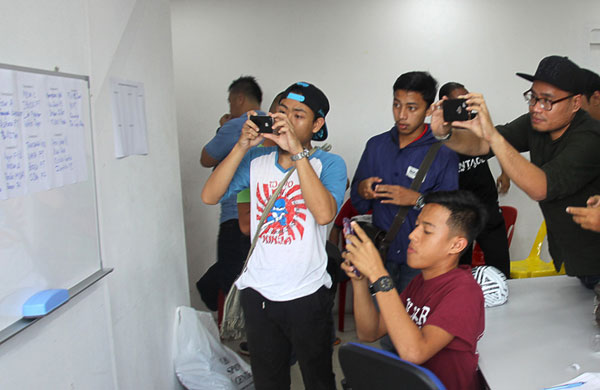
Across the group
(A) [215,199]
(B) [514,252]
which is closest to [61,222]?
(A) [215,199]

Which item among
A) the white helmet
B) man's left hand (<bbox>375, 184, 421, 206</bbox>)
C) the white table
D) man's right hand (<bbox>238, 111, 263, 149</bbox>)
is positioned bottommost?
the white table

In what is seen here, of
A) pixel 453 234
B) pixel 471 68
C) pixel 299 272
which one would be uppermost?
pixel 471 68

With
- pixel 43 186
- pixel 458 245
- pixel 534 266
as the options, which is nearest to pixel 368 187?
pixel 458 245

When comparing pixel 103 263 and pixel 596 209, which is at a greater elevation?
pixel 596 209

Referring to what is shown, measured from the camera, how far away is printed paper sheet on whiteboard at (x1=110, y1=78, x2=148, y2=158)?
185 cm

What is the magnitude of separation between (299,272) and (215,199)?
1.50 feet

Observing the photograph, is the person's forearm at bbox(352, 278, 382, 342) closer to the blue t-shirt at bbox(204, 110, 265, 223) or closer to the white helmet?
the white helmet

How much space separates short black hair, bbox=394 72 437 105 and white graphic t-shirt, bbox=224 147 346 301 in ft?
1.87

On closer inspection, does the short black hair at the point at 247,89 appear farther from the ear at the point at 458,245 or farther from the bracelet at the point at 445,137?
the ear at the point at 458,245

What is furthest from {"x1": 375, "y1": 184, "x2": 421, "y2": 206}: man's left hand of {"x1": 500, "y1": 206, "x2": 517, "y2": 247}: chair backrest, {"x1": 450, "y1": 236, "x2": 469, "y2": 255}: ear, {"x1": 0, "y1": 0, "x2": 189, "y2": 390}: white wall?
{"x1": 500, "y1": 206, "x2": 517, "y2": 247}: chair backrest

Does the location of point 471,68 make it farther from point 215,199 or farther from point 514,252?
point 215,199

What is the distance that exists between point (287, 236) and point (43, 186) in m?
0.85

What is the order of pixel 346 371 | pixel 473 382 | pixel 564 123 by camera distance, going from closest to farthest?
pixel 346 371, pixel 473 382, pixel 564 123

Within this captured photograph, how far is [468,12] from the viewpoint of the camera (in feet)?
12.2
